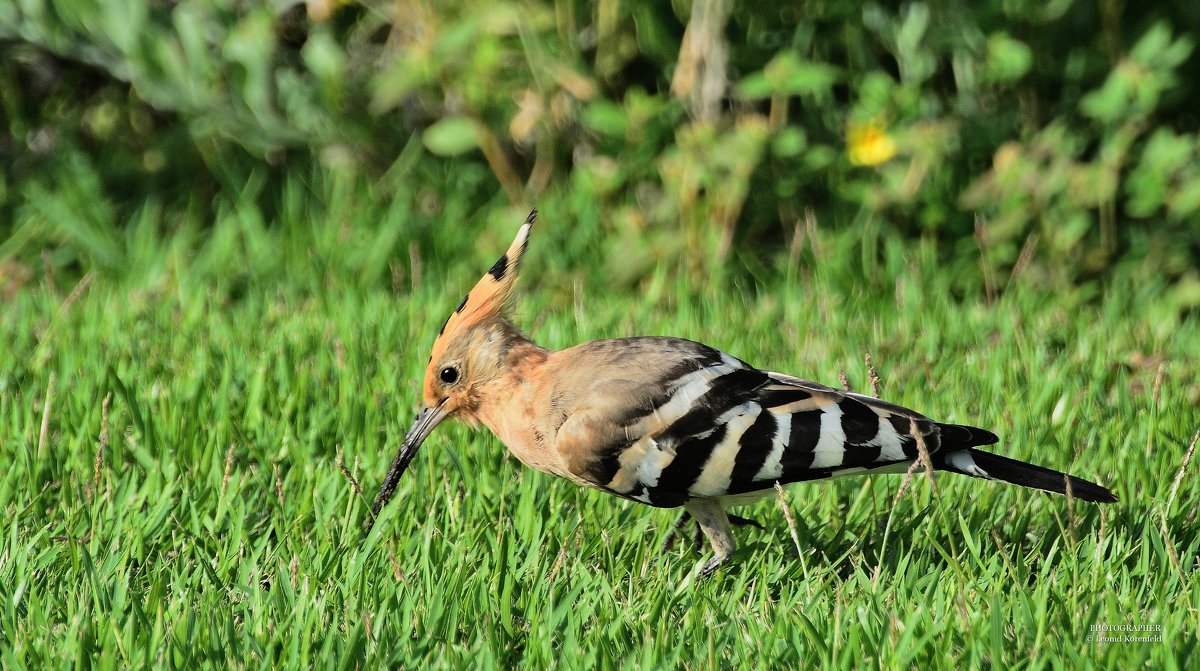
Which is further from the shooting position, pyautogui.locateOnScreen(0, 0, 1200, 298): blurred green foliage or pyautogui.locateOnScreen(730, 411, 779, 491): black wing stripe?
pyautogui.locateOnScreen(0, 0, 1200, 298): blurred green foliage

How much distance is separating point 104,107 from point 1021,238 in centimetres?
434

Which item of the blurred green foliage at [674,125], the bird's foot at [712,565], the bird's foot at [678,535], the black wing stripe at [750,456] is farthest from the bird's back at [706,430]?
the blurred green foliage at [674,125]

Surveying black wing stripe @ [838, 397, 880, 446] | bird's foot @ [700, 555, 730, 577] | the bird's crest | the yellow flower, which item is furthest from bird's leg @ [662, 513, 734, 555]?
the yellow flower

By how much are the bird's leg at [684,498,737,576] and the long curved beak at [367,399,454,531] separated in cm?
72

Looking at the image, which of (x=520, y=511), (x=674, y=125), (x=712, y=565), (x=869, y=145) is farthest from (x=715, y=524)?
(x=674, y=125)

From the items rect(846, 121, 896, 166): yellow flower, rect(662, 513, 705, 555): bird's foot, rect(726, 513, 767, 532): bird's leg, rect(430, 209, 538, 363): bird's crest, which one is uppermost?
rect(846, 121, 896, 166): yellow flower

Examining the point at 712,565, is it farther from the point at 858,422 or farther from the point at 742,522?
the point at 858,422

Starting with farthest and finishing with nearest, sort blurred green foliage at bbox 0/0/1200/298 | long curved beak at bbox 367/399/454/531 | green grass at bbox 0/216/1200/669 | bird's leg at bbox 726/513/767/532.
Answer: blurred green foliage at bbox 0/0/1200/298 → bird's leg at bbox 726/513/767/532 → long curved beak at bbox 367/399/454/531 → green grass at bbox 0/216/1200/669

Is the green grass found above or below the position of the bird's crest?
below

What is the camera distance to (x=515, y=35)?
234 inches

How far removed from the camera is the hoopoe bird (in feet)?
10.8

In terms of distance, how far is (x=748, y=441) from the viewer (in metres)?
3.33

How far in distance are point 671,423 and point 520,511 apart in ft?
1.49

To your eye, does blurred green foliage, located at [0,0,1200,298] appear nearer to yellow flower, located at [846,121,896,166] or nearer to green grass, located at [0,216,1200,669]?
yellow flower, located at [846,121,896,166]
